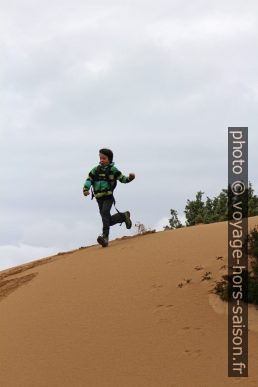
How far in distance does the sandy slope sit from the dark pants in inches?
29.3

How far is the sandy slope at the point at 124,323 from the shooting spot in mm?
5296

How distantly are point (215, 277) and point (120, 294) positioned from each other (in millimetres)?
1295

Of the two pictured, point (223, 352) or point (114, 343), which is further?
point (114, 343)

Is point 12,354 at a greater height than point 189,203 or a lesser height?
lesser

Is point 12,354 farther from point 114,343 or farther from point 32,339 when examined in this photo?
point 114,343

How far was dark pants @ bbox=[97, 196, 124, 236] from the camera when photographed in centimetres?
997

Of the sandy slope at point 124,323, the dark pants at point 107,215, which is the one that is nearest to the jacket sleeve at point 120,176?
the dark pants at point 107,215

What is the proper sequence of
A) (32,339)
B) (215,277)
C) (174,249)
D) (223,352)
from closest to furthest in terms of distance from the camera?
(223,352) → (32,339) → (215,277) → (174,249)

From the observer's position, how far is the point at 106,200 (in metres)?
10.0

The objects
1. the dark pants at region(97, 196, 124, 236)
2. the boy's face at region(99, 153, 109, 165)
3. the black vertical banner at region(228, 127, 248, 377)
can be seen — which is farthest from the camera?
the boy's face at region(99, 153, 109, 165)

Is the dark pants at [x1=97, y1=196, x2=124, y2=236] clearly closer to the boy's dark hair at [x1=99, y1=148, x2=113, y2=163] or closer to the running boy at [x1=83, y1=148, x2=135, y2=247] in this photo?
the running boy at [x1=83, y1=148, x2=135, y2=247]

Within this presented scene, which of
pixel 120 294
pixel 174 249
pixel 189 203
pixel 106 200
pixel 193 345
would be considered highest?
pixel 189 203

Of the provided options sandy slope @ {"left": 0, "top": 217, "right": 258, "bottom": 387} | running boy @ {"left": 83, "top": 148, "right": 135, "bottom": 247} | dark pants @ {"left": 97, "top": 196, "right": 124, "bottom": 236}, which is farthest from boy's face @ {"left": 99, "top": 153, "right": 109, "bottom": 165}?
sandy slope @ {"left": 0, "top": 217, "right": 258, "bottom": 387}

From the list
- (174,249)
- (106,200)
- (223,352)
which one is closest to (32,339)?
(223,352)
